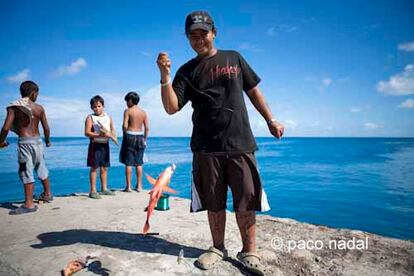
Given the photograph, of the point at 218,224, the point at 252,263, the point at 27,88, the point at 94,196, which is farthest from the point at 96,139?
the point at 252,263

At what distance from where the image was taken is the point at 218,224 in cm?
282

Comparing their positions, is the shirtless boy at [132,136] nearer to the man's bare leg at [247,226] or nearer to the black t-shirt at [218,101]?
the black t-shirt at [218,101]

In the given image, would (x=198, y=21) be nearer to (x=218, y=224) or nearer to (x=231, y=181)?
(x=231, y=181)

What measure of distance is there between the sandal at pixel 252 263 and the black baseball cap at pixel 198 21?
96.8 inches

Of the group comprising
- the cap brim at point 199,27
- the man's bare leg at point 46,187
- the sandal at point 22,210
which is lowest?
the sandal at point 22,210

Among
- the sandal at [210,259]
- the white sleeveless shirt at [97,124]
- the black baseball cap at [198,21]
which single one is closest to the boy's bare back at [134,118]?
the white sleeveless shirt at [97,124]

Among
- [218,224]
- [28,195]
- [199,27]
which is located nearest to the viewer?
[199,27]

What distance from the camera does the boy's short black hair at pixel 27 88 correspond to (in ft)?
16.5

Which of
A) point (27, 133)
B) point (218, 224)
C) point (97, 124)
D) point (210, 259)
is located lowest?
point (210, 259)

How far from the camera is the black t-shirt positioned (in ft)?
8.70

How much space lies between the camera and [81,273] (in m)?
2.53

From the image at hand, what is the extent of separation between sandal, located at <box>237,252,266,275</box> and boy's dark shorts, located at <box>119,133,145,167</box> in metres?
4.75

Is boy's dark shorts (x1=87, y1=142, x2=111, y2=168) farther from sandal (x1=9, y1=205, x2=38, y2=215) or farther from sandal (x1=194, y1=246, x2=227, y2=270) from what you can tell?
sandal (x1=194, y1=246, x2=227, y2=270)

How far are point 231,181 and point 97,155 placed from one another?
180 inches
